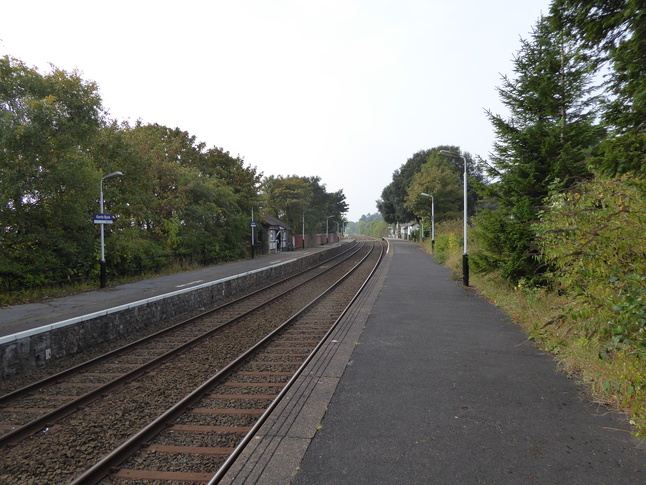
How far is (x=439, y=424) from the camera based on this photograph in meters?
3.98

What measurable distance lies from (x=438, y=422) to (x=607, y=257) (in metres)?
3.29

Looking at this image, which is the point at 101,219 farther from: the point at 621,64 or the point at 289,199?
the point at 289,199

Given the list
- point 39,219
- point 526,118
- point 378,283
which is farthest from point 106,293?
point 526,118

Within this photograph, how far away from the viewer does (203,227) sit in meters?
25.9

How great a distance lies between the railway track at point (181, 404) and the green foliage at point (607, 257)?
169 inches

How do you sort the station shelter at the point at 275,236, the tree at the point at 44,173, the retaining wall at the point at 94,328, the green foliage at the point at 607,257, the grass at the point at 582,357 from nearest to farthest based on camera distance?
the grass at the point at 582,357
the green foliage at the point at 607,257
the retaining wall at the point at 94,328
the tree at the point at 44,173
the station shelter at the point at 275,236

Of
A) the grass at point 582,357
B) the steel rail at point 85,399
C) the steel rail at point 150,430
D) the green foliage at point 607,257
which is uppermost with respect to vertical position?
the green foliage at point 607,257

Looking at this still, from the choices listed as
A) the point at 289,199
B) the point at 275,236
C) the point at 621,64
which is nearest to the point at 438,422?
the point at 621,64

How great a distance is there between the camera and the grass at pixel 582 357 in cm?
400

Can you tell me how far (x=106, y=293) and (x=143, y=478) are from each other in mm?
12198

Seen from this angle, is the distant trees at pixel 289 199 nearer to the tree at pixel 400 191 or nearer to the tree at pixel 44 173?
the tree at pixel 400 191

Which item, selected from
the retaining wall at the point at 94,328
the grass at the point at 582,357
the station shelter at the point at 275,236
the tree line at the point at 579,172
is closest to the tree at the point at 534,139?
the tree line at the point at 579,172

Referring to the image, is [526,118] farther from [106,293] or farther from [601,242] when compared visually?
[106,293]

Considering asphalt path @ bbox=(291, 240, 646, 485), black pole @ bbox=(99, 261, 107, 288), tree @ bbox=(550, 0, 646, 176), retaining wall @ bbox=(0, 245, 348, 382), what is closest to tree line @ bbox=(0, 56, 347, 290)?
black pole @ bbox=(99, 261, 107, 288)
